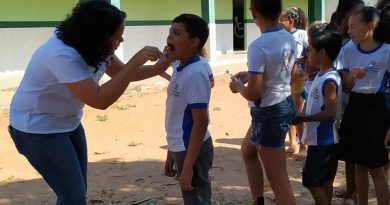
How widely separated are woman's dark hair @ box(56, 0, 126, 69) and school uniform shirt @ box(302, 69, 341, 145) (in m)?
1.38

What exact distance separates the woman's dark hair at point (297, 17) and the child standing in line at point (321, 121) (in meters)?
1.87

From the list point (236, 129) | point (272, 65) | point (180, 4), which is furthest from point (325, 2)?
point (272, 65)

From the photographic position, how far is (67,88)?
2.33m

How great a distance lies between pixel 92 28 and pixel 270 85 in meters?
1.16

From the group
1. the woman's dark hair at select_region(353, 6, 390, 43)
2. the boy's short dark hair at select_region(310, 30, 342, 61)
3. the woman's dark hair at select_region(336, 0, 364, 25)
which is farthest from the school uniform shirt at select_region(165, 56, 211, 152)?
the woman's dark hair at select_region(336, 0, 364, 25)

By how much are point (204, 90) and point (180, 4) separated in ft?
38.8

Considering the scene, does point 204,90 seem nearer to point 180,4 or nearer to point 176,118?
point 176,118

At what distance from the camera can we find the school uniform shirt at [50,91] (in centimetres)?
222

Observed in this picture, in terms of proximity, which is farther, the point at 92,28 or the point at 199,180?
the point at 199,180

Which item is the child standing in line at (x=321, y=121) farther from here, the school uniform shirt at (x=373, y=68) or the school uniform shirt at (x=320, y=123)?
the school uniform shirt at (x=373, y=68)

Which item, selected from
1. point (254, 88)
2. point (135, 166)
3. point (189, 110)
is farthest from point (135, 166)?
point (189, 110)

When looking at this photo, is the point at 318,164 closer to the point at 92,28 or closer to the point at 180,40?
the point at 180,40

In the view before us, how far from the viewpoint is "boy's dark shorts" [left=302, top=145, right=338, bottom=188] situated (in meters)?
3.07

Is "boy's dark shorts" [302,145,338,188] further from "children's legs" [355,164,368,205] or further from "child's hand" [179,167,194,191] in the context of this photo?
"child's hand" [179,167,194,191]
